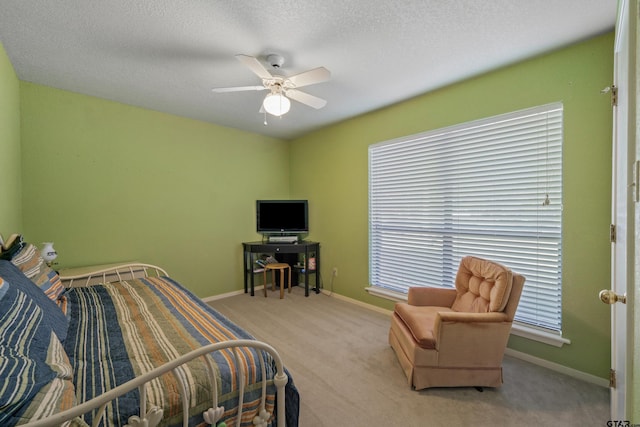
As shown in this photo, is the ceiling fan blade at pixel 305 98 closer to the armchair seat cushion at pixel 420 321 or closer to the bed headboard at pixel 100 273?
the armchair seat cushion at pixel 420 321

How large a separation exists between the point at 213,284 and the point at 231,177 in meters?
1.56

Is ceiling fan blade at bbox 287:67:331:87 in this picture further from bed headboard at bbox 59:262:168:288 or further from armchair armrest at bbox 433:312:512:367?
bed headboard at bbox 59:262:168:288

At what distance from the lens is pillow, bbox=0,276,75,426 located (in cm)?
71

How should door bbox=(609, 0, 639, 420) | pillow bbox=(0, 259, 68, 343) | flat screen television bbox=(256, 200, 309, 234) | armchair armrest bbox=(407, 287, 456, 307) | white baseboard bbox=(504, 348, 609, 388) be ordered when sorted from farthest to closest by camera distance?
flat screen television bbox=(256, 200, 309, 234)
armchair armrest bbox=(407, 287, 456, 307)
white baseboard bbox=(504, 348, 609, 388)
pillow bbox=(0, 259, 68, 343)
door bbox=(609, 0, 639, 420)

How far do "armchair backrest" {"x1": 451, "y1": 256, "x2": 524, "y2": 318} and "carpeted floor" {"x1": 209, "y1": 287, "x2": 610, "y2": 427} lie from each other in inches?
22.6

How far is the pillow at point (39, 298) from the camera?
1.33m

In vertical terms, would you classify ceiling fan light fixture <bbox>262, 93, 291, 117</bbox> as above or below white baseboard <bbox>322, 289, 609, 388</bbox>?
above

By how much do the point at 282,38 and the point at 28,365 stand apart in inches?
83.6

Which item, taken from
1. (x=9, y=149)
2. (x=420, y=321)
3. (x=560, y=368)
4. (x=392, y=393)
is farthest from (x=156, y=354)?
(x=560, y=368)

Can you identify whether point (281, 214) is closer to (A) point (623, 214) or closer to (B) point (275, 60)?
(B) point (275, 60)

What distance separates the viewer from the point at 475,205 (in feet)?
8.36

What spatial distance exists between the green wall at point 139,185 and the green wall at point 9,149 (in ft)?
0.46

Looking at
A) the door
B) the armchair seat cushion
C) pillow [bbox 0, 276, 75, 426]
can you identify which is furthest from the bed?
the door

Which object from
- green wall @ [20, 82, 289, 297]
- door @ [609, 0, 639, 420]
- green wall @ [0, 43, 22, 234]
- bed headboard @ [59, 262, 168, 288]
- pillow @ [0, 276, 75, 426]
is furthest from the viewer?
green wall @ [20, 82, 289, 297]
